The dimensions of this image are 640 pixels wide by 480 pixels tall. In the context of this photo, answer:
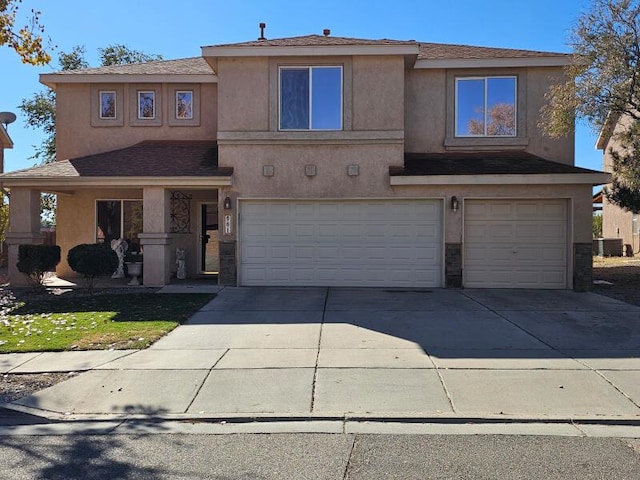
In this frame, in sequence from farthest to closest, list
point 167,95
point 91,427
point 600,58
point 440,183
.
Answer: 1. point 167,95
2. point 440,183
3. point 600,58
4. point 91,427

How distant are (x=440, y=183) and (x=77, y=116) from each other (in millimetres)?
10886

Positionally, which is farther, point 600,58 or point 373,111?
point 373,111

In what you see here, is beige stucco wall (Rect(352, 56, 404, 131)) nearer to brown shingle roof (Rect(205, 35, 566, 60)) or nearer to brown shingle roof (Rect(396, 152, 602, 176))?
brown shingle roof (Rect(205, 35, 566, 60))

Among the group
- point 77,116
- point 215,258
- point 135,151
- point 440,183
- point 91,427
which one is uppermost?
point 77,116

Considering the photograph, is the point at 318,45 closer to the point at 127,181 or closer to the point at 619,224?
the point at 127,181

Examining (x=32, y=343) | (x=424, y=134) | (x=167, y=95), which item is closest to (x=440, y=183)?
(x=424, y=134)

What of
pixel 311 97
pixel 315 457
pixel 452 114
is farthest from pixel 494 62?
pixel 315 457

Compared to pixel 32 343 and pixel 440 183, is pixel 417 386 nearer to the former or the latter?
pixel 32 343

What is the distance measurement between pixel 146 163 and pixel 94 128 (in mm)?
3157

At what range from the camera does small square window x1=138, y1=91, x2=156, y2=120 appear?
54.2 ft

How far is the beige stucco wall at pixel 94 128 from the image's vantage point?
16500 millimetres

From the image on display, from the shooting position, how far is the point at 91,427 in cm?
546

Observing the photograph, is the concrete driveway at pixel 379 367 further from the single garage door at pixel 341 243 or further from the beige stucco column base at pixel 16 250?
the beige stucco column base at pixel 16 250

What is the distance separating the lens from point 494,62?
14781mm
